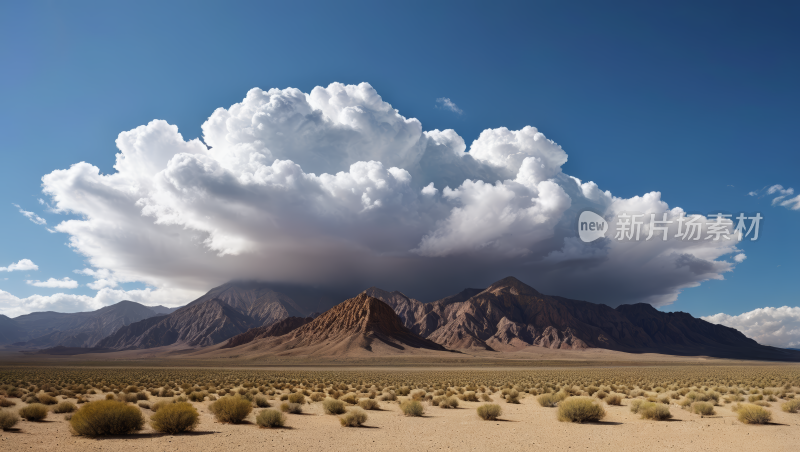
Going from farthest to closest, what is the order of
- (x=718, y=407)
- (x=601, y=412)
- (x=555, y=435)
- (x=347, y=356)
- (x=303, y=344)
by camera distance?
(x=303, y=344), (x=347, y=356), (x=718, y=407), (x=601, y=412), (x=555, y=435)

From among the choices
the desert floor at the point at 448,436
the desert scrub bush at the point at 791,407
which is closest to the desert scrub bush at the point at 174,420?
the desert floor at the point at 448,436

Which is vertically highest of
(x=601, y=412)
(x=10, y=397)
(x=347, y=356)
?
(x=601, y=412)

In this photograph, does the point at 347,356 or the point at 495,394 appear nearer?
the point at 495,394

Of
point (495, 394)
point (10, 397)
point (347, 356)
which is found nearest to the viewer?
point (10, 397)

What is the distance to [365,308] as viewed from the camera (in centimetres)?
19812

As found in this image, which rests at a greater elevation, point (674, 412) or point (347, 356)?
point (674, 412)

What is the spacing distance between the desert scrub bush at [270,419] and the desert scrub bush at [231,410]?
145 centimetres

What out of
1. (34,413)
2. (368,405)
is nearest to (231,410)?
(368,405)

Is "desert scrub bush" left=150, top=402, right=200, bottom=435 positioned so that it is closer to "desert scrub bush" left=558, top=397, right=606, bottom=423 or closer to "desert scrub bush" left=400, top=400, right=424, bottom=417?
"desert scrub bush" left=400, top=400, right=424, bottom=417

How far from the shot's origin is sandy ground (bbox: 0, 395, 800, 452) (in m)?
15.8

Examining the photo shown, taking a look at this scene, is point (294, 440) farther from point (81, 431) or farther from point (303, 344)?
point (303, 344)

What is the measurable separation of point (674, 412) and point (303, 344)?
176 metres

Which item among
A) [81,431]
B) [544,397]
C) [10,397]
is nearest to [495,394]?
[544,397]

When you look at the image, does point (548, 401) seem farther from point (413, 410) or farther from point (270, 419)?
point (270, 419)
